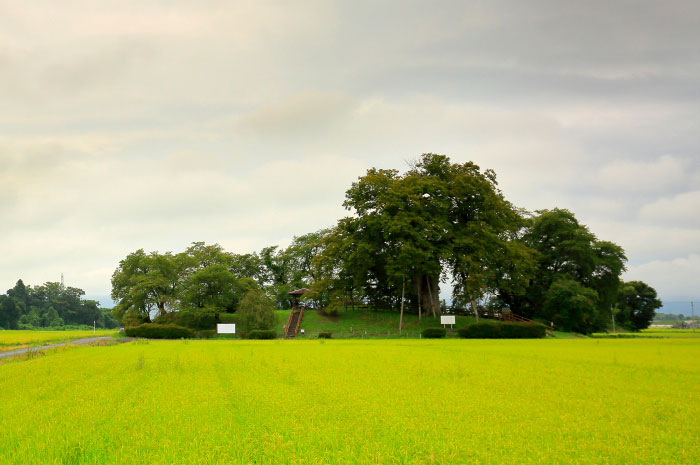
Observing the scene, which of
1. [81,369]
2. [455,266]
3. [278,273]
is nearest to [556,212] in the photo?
[455,266]

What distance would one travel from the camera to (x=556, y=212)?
5569 centimetres

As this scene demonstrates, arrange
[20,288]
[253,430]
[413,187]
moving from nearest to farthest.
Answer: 1. [253,430]
2. [413,187]
3. [20,288]

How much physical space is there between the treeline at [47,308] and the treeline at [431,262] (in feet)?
174

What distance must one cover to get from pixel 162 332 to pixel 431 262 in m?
29.7

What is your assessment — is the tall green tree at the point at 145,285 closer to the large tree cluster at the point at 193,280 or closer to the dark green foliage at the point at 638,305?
the large tree cluster at the point at 193,280

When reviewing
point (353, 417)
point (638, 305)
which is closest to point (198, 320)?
point (353, 417)

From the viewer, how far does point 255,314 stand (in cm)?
4966

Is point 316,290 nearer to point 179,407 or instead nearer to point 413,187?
point 413,187

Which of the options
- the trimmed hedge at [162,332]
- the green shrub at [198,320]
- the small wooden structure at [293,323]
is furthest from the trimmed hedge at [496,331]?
the green shrub at [198,320]

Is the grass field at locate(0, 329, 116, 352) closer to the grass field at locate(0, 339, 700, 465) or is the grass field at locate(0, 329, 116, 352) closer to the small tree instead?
the small tree

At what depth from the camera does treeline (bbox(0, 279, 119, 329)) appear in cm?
9456

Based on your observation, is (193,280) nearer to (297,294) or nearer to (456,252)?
(297,294)

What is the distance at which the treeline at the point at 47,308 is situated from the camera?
9456 centimetres

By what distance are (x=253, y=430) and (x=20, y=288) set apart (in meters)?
133
